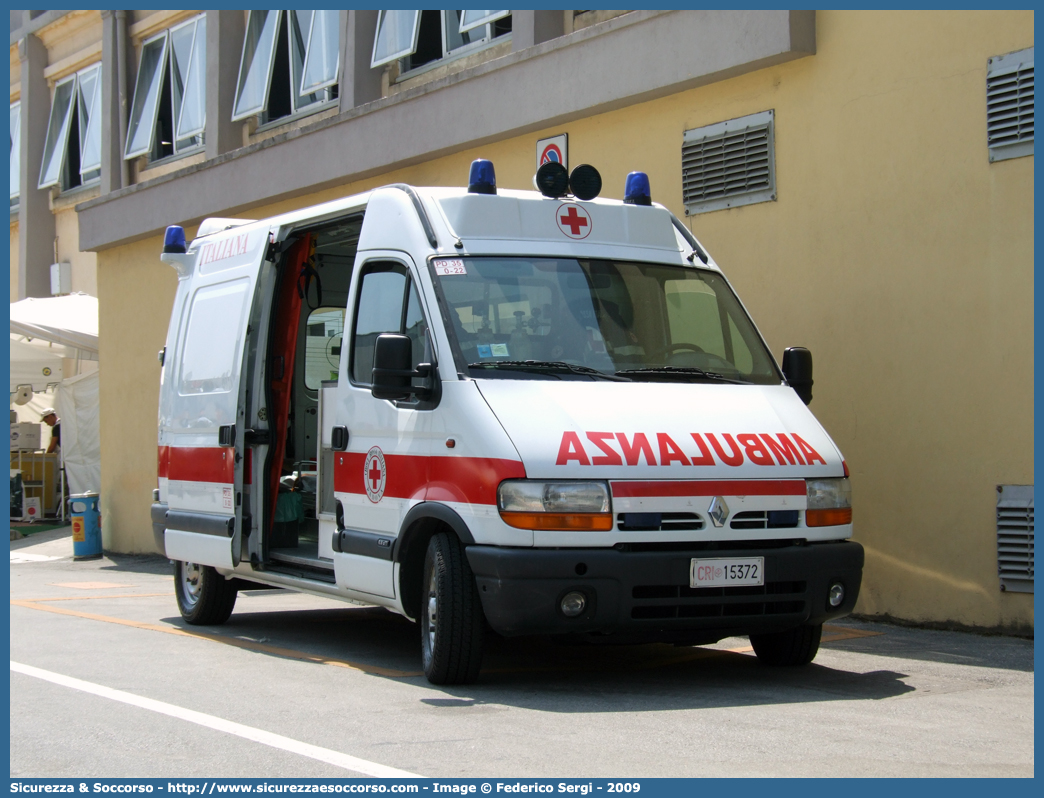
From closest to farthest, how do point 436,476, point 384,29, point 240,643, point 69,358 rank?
point 436,476 → point 240,643 → point 384,29 → point 69,358

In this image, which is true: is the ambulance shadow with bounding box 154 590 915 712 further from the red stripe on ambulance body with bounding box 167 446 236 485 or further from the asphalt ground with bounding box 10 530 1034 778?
the red stripe on ambulance body with bounding box 167 446 236 485

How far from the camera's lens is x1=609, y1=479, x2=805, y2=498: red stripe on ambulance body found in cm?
670

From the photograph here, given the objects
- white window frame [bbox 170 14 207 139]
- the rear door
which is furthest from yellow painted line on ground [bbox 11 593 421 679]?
white window frame [bbox 170 14 207 139]

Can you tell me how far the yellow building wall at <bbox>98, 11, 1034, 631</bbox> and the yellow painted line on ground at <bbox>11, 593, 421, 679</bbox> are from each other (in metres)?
3.86

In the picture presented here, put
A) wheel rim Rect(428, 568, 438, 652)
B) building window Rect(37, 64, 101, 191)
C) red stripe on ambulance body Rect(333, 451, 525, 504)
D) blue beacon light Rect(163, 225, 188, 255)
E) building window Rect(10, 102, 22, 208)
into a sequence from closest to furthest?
red stripe on ambulance body Rect(333, 451, 525, 504)
wheel rim Rect(428, 568, 438, 652)
blue beacon light Rect(163, 225, 188, 255)
building window Rect(37, 64, 101, 191)
building window Rect(10, 102, 22, 208)

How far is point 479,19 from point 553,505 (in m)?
8.95

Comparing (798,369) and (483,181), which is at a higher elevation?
(483,181)

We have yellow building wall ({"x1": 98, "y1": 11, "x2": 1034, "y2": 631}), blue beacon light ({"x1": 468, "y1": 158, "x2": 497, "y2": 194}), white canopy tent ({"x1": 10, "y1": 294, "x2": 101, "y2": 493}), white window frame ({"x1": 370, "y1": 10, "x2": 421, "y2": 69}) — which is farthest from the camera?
white canopy tent ({"x1": 10, "y1": 294, "x2": 101, "y2": 493})

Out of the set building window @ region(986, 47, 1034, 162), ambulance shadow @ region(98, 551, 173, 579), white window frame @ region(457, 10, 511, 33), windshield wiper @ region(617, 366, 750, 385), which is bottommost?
ambulance shadow @ region(98, 551, 173, 579)

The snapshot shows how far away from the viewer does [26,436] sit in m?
23.4

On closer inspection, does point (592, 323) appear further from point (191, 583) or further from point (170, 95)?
point (170, 95)

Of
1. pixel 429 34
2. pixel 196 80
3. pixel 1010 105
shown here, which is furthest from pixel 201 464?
pixel 196 80

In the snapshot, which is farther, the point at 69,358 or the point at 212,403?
the point at 69,358

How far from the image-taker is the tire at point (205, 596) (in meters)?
10.1
